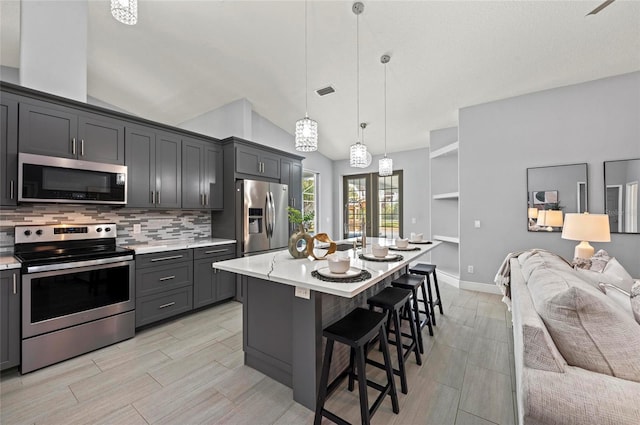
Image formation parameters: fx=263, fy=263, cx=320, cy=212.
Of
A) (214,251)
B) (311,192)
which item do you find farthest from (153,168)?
(311,192)

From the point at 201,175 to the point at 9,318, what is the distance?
7.38ft

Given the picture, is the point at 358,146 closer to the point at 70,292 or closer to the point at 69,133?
the point at 69,133

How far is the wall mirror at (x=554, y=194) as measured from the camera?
11.0 ft

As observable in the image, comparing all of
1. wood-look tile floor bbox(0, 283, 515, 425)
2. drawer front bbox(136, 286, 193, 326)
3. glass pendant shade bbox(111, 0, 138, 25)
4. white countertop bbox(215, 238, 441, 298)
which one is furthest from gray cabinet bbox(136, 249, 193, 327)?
glass pendant shade bbox(111, 0, 138, 25)

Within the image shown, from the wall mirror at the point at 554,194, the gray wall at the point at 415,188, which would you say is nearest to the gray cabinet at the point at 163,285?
the gray wall at the point at 415,188

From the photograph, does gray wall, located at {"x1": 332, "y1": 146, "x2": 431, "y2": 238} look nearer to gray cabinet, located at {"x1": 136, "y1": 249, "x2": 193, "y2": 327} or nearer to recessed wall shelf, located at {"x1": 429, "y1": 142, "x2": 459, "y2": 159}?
recessed wall shelf, located at {"x1": 429, "y1": 142, "x2": 459, "y2": 159}

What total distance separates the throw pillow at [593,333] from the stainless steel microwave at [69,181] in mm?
3603

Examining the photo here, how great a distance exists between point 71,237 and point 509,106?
222 inches

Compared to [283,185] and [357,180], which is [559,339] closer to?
[283,185]

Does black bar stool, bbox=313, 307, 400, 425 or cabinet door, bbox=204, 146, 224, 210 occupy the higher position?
cabinet door, bbox=204, 146, 224, 210

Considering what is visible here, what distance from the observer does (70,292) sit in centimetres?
229

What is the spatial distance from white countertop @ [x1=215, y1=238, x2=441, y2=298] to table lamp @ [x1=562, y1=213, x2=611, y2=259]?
1.88 m

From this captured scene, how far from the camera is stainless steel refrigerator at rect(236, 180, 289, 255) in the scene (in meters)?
3.76

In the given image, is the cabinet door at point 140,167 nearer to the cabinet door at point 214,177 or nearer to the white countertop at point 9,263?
the cabinet door at point 214,177
